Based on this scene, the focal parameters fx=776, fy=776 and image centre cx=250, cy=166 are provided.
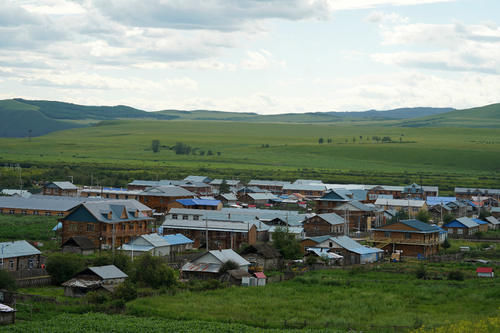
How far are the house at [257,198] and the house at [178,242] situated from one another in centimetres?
3831

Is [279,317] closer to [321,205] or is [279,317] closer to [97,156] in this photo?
[321,205]

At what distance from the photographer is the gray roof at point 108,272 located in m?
37.8

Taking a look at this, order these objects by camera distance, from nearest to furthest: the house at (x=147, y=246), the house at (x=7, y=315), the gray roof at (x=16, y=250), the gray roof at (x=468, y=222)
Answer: the house at (x=7, y=315)
the gray roof at (x=16, y=250)
the house at (x=147, y=246)
the gray roof at (x=468, y=222)

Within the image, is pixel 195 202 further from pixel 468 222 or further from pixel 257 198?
pixel 468 222

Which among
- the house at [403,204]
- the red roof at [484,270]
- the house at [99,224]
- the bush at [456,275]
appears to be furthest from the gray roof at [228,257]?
the house at [403,204]

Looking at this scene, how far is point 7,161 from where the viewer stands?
151 m

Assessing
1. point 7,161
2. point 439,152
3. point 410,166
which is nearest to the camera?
point 7,161

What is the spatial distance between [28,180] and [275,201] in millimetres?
37727

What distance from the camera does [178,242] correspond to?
53031 mm

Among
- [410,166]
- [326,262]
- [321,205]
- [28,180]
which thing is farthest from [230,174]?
[326,262]

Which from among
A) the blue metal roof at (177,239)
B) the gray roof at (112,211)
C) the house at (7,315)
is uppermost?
the gray roof at (112,211)

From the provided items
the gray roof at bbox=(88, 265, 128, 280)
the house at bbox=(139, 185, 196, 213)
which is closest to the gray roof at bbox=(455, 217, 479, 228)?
the house at bbox=(139, 185, 196, 213)

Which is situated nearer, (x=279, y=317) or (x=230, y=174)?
(x=279, y=317)

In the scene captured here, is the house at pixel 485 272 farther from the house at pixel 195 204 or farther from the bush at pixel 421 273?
the house at pixel 195 204
